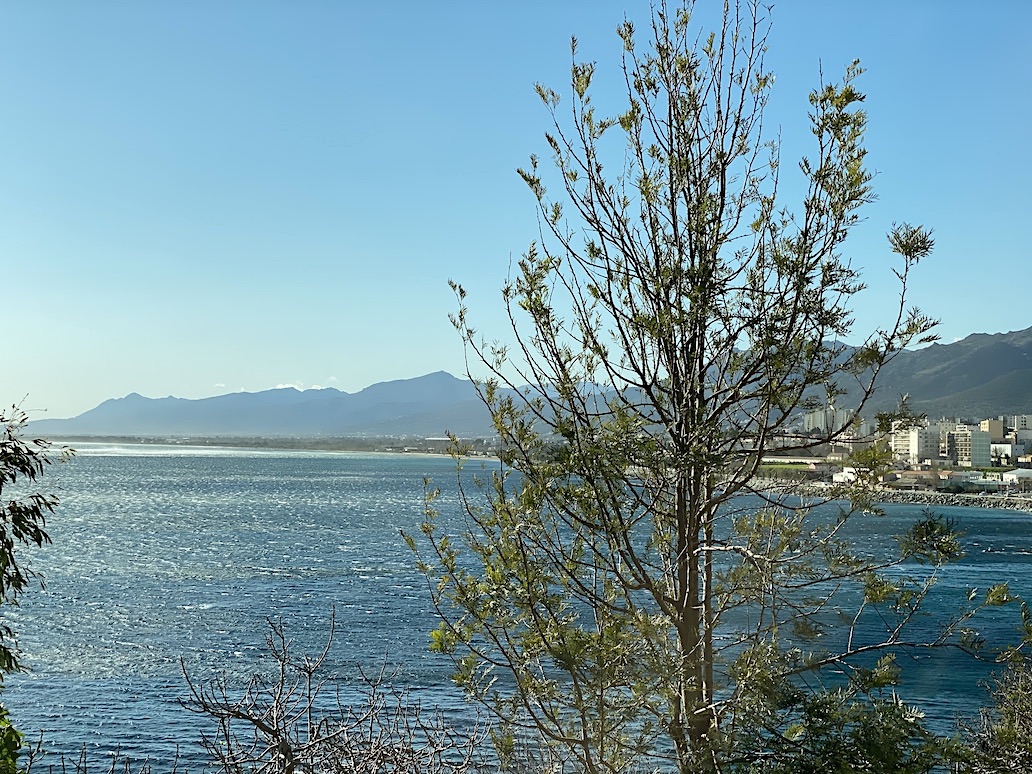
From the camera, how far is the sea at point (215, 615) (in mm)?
21375

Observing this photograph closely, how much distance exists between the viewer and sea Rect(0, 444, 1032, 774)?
842 inches

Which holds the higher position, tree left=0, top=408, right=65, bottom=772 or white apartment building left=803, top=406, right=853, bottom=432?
white apartment building left=803, top=406, right=853, bottom=432

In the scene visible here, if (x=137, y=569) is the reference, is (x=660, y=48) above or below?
above

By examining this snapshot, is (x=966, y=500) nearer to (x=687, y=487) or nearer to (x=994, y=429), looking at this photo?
(x=994, y=429)

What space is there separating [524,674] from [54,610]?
34457 millimetres

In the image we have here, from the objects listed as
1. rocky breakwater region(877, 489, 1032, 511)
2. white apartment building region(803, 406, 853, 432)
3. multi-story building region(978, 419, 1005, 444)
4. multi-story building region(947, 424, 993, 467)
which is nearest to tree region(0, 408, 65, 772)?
white apartment building region(803, 406, 853, 432)

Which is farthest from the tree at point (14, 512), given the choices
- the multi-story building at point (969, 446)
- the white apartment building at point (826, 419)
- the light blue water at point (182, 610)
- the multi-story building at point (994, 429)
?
the multi-story building at point (994, 429)

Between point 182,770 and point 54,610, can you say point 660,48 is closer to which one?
point 182,770

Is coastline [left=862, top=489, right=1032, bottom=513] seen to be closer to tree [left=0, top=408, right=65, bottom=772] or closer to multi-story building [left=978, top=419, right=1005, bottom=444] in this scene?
multi-story building [left=978, top=419, right=1005, bottom=444]

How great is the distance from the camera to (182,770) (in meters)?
18.0

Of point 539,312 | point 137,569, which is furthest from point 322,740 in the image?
point 137,569

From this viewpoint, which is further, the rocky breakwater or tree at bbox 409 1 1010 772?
the rocky breakwater

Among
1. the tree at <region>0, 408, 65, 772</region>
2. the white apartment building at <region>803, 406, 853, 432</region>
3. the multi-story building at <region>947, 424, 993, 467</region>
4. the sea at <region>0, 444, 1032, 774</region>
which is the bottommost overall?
the sea at <region>0, 444, 1032, 774</region>

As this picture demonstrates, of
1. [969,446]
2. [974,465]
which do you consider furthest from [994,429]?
[974,465]
